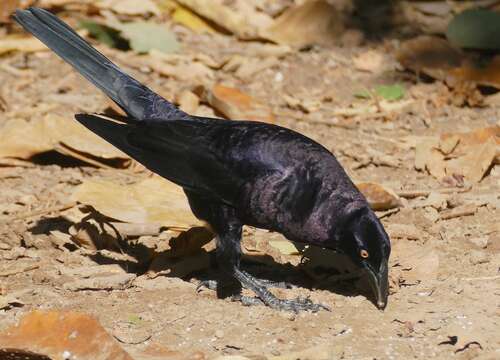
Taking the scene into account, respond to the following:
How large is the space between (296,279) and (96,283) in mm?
1080

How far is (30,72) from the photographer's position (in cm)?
845

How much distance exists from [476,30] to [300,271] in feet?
11.8

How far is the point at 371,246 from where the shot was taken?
5129mm

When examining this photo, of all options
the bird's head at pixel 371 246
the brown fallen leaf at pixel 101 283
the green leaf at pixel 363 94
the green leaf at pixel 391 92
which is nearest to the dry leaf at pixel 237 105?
the green leaf at pixel 363 94

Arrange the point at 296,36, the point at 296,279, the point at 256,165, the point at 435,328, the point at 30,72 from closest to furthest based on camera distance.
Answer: the point at 435,328
the point at 256,165
the point at 296,279
the point at 30,72
the point at 296,36

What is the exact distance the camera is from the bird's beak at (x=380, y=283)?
515 centimetres

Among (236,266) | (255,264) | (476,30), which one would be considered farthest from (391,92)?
(236,266)

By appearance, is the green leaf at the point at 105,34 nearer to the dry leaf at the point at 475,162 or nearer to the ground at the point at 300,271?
the ground at the point at 300,271

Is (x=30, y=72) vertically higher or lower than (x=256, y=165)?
lower

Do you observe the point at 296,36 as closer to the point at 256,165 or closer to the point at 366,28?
the point at 366,28

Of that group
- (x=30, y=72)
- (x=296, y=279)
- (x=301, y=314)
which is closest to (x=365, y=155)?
(x=296, y=279)

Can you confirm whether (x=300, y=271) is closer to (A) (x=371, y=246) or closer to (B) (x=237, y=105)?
(A) (x=371, y=246)

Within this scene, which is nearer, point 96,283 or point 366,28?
point 96,283

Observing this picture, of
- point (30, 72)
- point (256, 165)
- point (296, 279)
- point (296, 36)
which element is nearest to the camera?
point (256, 165)
